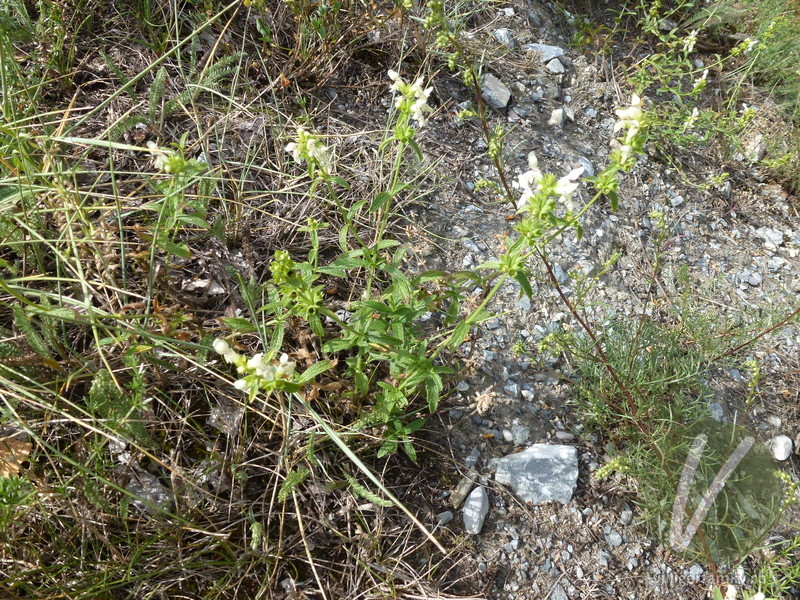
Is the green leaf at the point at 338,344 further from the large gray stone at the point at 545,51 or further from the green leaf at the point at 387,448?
the large gray stone at the point at 545,51

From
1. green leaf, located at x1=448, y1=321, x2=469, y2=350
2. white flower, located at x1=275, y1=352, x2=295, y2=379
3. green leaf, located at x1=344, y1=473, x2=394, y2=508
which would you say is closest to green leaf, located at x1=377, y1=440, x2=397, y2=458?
green leaf, located at x1=344, y1=473, x2=394, y2=508

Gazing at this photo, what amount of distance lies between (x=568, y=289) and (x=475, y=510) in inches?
47.0

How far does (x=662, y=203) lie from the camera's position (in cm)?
343

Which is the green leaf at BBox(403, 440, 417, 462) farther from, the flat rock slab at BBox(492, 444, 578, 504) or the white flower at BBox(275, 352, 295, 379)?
the white flower at BBox(275, 352, 295, 379)

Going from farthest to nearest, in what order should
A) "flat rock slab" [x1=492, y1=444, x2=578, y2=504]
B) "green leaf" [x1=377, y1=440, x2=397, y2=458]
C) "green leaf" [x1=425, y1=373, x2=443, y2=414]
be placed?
"flat rock slab" [x1=492, y1=444, x2=578, y2=504] < "green leaf" [x1=377, y1=440, x2=397, y2=458] < "green leaf" [x1=425, y1=373, x2=443, y2=414]

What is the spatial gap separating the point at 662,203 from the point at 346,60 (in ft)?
6.45

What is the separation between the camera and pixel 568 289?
9.52ft

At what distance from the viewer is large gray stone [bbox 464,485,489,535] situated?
2244mm

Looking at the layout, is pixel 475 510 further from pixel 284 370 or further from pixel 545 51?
pixel 545 51

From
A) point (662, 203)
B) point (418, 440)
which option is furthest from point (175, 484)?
point (662, 203)

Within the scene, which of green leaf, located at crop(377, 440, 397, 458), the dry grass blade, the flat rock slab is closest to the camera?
the dry grass blade

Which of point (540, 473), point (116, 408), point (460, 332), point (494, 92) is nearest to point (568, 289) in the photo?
point (540, 473)

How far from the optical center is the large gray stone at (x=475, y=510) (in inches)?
Result: 88.4

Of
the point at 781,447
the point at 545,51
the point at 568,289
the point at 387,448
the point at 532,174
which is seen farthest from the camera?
the point at 545,51
